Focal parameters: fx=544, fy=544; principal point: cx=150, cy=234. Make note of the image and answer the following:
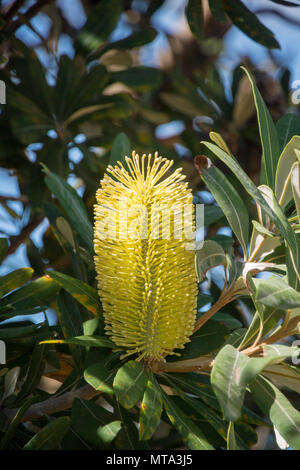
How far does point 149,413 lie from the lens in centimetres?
74

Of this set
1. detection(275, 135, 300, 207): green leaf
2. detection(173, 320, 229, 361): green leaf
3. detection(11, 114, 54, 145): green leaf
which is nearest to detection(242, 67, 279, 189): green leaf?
detection(275, 135, 300, 207): green leaf

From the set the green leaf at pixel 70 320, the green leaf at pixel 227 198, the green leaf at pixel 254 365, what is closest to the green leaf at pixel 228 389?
the green leaf at pixel 254 365

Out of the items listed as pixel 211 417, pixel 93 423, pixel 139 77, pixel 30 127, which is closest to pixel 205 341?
pixel 211 417

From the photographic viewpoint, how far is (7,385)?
921 millimetres

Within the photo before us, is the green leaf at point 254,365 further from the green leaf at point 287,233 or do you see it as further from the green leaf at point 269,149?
the green leaf at point 269,149

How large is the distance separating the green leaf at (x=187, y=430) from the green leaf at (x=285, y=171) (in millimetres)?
352

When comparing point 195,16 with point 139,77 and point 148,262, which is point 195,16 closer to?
point 139,77

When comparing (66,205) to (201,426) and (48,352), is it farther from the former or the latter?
(201,426)

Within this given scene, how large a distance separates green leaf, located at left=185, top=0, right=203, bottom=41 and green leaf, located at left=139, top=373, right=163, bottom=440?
1.01 meters

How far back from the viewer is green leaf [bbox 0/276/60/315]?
0.94m

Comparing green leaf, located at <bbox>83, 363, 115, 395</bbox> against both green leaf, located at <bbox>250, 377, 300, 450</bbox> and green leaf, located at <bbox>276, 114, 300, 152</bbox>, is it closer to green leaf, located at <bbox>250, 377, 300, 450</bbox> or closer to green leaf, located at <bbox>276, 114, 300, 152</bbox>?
green leaf, located at <bbox>250, 377, 300, 450</bbox>

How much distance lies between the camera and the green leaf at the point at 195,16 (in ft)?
4.71

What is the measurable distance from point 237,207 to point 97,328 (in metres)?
0.30
